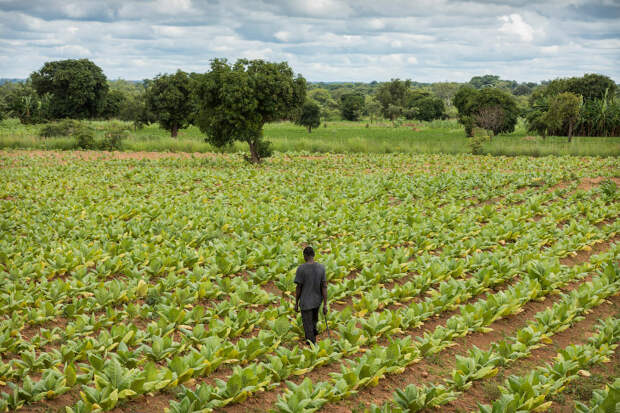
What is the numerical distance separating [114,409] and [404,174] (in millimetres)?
19428

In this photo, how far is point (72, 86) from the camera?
58000 millimetres

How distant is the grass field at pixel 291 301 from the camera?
5496 mm

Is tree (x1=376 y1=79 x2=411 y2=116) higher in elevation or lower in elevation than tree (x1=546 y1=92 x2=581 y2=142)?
higher

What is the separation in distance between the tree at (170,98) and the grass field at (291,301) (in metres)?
22.3

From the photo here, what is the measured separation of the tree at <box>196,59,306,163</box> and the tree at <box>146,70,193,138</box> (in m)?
16.2

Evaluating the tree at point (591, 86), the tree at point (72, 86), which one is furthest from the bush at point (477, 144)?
the tree at point (72, 86)

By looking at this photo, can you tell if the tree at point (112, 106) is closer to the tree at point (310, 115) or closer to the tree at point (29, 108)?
the tree at point (29, 108)

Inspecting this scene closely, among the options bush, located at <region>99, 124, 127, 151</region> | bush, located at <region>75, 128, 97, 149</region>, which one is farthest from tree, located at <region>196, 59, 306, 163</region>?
bush, located at <region>75, 128, 97, 149</region>

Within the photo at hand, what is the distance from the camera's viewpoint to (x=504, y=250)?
11203mm

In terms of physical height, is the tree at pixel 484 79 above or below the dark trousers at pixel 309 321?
above

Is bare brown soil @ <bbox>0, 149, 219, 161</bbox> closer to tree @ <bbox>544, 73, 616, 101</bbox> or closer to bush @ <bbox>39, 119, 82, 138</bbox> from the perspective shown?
bush @ <bbox>39, 119, 82, 138</bbox>

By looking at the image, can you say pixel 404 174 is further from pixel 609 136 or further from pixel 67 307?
pixel 609 136

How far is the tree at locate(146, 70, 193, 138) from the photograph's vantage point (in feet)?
130

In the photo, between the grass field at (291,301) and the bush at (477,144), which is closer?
the grass field at (291,301)
